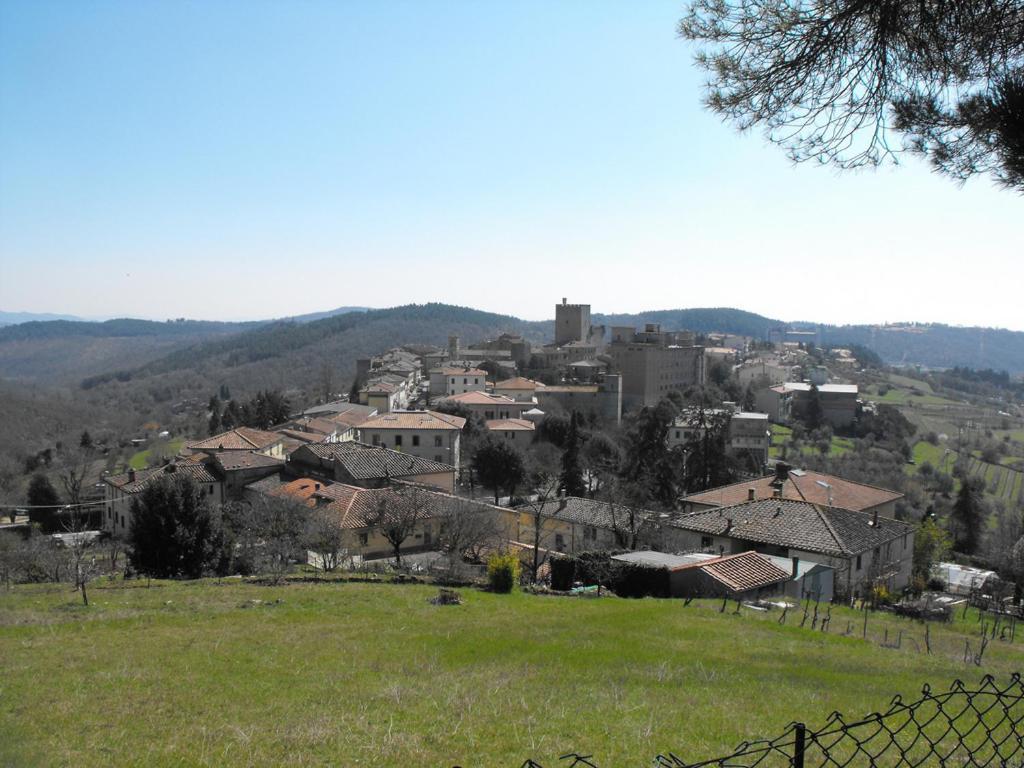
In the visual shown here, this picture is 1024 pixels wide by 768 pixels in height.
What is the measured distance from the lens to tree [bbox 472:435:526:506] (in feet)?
145

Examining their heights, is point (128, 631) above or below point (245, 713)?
below

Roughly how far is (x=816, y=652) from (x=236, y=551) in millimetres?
17063

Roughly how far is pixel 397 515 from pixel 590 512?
8660 mm

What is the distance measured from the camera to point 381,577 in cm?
1853

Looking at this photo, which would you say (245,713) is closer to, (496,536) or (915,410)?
(496,536)

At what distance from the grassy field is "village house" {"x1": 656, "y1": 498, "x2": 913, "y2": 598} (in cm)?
606

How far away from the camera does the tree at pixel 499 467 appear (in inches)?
1742

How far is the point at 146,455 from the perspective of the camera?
232 ft

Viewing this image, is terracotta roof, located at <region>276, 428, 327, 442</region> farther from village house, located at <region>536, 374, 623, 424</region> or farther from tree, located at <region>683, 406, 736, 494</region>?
village house, located at <region>536, 374, 623, 424</region>

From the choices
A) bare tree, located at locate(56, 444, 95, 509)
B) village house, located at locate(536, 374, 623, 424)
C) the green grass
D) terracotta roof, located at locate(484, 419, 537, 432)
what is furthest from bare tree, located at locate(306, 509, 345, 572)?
village house, located at locate(536, 374, 623, 424)

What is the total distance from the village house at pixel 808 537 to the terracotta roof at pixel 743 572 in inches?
140

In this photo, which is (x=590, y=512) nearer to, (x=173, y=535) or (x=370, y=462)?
(x=370, y=462)

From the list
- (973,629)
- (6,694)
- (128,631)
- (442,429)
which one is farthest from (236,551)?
(442,429)

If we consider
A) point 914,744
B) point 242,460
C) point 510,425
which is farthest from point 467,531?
point 510,425
